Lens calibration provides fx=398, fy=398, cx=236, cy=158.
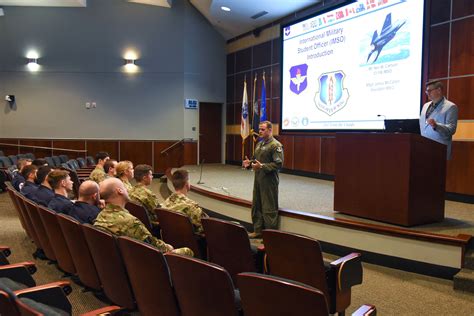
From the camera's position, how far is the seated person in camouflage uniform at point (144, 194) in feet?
12.0

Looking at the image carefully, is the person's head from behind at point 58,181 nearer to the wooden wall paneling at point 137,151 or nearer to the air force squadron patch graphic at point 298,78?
the air force squadron patch graphic at point 298,78

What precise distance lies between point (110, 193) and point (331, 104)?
518 centimetres

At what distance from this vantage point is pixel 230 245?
2543mm

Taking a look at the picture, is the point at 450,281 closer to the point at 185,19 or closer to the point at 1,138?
the point at 185,19

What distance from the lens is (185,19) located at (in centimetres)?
1109

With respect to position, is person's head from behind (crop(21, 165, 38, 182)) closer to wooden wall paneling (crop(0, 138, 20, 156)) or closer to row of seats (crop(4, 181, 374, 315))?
row of seats (crop(4, 181, 374, 315))

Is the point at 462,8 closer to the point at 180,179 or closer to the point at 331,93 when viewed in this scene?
the point at 331,93

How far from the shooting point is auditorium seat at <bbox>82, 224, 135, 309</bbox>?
7.09ft

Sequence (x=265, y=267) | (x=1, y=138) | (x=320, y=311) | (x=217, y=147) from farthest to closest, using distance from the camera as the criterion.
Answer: (x=217, y=147) → (x=1, y=138) → (x=265, y=267) → (x=320, y=311)

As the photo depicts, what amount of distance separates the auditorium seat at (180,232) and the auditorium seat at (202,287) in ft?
3.38

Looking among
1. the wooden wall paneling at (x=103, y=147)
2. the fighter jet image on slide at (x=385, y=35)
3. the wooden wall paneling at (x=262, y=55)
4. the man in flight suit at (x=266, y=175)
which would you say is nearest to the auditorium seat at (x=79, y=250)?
the man in flight suit at (x=266, y=175)

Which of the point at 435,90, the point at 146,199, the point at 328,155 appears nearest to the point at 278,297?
the point at 146,199

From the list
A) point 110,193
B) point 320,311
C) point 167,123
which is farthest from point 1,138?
point 320,311

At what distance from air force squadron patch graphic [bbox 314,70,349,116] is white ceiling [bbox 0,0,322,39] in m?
2.16
